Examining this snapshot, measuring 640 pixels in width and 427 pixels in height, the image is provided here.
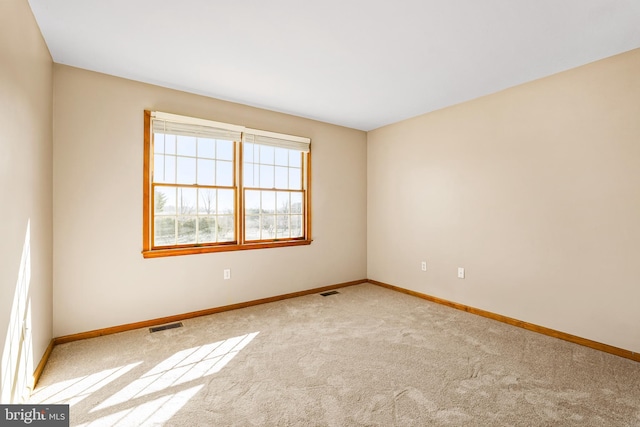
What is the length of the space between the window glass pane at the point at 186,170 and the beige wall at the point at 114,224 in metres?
0.41

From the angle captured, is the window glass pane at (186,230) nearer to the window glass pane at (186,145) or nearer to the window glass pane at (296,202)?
the window glass pane at (186,145)

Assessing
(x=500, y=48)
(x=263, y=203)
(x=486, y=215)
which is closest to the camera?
A: (x=500, y=48)

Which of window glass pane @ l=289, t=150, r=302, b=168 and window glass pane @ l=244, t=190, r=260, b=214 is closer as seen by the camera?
window glass pane @ l=244, t=190, r=260, b=214

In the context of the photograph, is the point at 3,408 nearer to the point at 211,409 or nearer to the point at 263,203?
the point at 211,409

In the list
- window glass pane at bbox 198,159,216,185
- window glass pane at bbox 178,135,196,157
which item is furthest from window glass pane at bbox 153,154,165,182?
window glass pane at bbox 198,159,216,185

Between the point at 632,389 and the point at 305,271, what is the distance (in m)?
3.35

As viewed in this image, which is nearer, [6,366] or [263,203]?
[6,366]

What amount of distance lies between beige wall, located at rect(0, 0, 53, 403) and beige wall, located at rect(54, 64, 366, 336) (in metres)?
0.15

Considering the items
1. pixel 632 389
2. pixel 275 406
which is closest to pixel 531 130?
pixel 632 389

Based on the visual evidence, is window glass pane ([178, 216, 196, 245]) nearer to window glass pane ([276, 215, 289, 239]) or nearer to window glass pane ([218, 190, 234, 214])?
window glass pane ([218, 190, 234, 214])

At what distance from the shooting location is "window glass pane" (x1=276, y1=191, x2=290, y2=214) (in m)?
4.28

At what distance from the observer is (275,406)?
1.92m

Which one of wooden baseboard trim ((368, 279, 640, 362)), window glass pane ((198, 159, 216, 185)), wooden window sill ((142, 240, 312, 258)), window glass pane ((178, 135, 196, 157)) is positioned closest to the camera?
wooden baseboard trim ((368, 279, 640, 362))

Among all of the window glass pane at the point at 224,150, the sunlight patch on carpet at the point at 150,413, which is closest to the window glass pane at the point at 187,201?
the window glass pane at the point at 224,150
